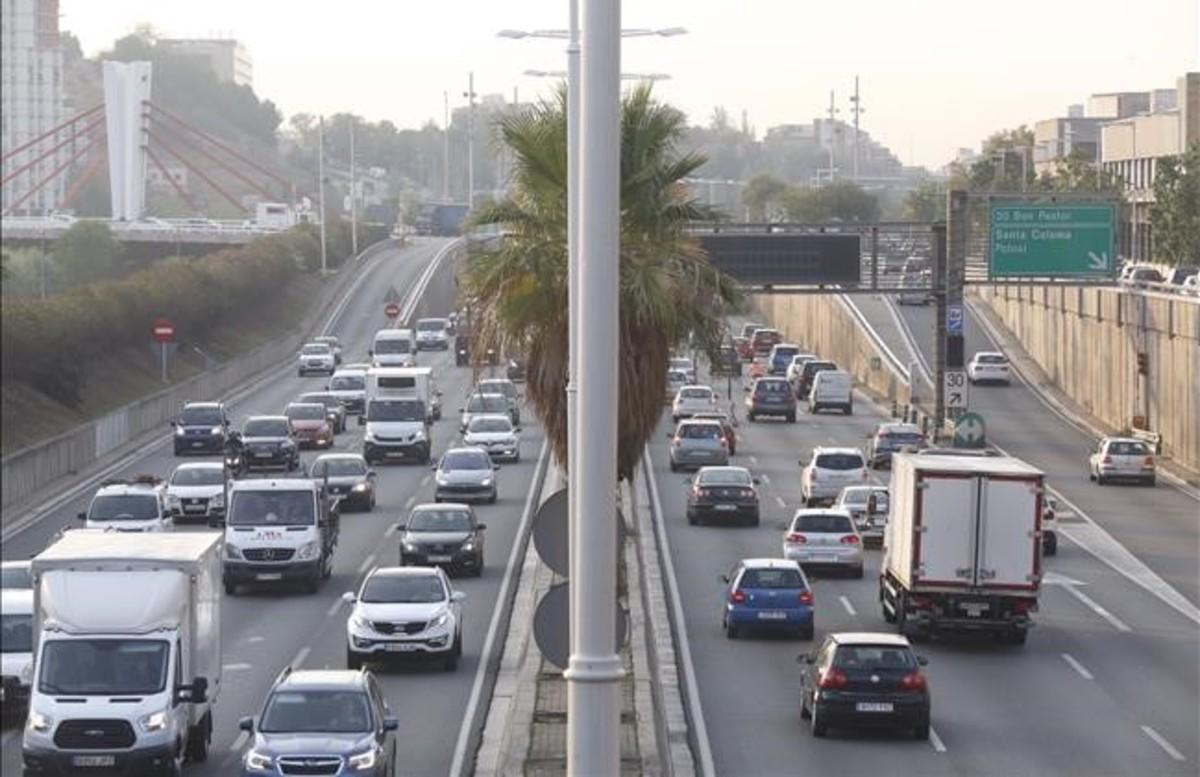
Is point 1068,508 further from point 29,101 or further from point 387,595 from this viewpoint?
point 29,101

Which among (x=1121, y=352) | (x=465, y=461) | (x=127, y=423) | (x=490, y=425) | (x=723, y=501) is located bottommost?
(x=723, y=501)

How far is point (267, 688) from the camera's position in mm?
34031

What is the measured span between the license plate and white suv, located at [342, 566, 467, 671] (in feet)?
22.1

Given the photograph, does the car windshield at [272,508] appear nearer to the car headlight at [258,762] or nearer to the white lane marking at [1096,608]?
Result: the white lane marking at [1096,608]

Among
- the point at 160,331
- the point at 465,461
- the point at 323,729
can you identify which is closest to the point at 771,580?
the point at 323,729

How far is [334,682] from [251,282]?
92.0 m

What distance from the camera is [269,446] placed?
221 feet

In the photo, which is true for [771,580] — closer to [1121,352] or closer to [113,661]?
[113,661]

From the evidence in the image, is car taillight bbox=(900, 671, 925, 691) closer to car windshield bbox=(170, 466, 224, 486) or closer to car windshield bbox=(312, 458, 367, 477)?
car windshield bbox=(170, 466, 224, 486)

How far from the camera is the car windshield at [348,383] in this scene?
8869 centimetres

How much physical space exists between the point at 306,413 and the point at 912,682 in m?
47.1

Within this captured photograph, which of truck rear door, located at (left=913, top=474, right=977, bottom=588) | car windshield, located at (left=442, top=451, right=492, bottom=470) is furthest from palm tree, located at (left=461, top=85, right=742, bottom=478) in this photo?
car windshield, located at (left=442, top=451, right=492, bottom=470)

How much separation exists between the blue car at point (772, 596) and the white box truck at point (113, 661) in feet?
47.3

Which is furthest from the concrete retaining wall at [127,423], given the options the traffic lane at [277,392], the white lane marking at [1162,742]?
the white lane marking at [1162,742]
